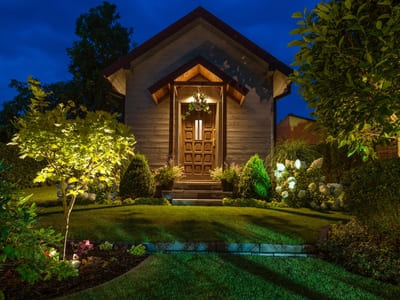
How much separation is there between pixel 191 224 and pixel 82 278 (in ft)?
10.8

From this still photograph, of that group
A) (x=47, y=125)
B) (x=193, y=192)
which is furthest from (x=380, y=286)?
(x=193, y=192)

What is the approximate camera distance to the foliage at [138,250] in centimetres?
565

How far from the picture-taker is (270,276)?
4832 millimetres

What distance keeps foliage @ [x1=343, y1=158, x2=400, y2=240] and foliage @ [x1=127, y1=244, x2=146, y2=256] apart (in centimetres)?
334

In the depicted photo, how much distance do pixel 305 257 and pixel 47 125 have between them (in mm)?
4257

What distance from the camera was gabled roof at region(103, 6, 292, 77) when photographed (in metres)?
13.1

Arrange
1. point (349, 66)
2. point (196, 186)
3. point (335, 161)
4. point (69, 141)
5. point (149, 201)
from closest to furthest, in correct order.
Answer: point (349, 66) < point (69, 141) < point (149, 201) < point (196, 186) < point (335, 161)

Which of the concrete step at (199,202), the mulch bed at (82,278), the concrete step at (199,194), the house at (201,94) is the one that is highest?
the house at (201,94)

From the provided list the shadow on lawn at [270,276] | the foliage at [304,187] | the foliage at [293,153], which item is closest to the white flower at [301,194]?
the foliage at [304,187]

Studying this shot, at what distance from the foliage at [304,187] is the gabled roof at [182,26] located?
137 inches

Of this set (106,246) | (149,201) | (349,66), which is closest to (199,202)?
(149,201)

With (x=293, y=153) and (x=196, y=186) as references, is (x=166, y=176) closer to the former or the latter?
(x=196, y=186)

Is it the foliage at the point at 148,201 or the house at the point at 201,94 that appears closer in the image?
the foliage at the point at 148,201

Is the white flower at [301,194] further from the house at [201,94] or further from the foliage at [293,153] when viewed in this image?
the house at [201,94]
